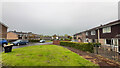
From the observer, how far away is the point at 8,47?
8031 millimetres

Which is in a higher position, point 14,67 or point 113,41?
point 113,41

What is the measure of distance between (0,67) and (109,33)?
1563 centimetres

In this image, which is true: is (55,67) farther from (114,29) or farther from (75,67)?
(114,29)

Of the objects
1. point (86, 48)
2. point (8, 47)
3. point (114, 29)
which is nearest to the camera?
point (8, 47)

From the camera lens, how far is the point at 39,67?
3.78 meters

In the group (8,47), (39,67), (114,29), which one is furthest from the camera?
(114,29)

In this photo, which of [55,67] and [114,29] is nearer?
[55,67]

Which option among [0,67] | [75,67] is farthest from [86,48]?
[0,67]

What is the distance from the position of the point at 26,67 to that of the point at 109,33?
46.6 ft

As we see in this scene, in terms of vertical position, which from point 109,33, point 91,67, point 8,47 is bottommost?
point 91,67

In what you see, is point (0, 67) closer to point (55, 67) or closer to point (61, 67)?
point (55, 67)

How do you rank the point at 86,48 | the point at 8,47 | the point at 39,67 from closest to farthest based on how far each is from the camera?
the point at 39,67, the point at 8,47, the point at 86,48

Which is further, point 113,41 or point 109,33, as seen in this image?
point 109,33

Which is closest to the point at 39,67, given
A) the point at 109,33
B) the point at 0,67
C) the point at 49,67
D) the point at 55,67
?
the point at 49,67
